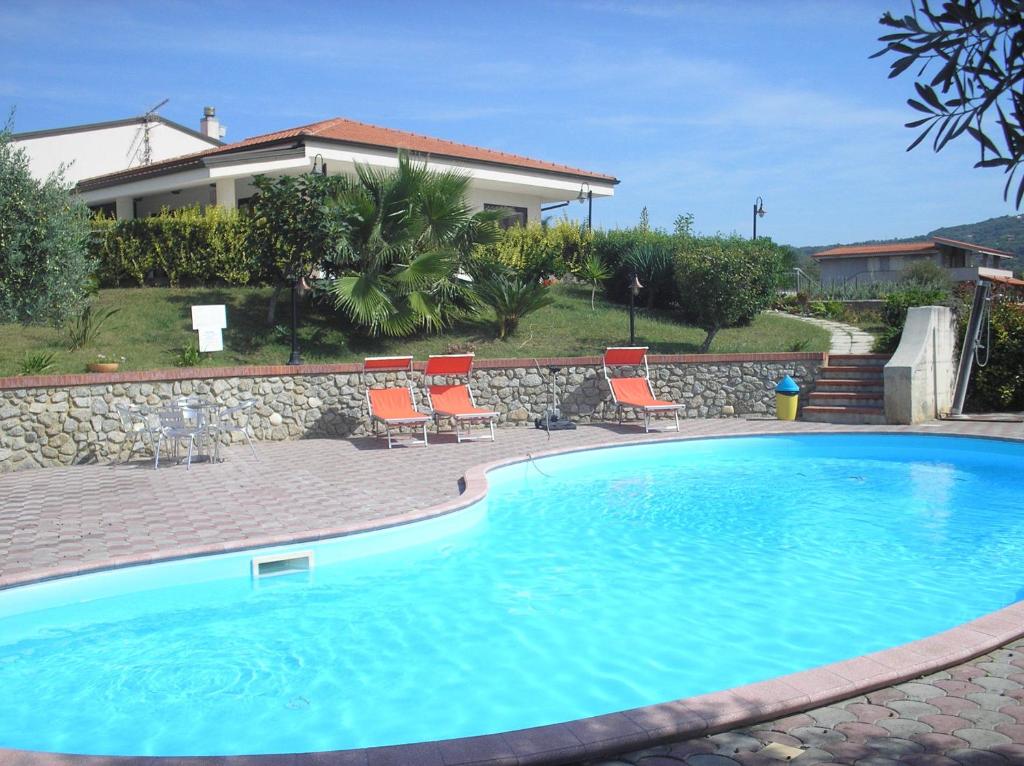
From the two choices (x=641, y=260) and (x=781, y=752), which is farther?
(x=641, y=260)

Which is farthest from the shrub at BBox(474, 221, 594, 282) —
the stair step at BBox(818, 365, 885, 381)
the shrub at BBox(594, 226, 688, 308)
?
the stair step at BBox(818, 365, 885, 381)

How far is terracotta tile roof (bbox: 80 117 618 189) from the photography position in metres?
20.6

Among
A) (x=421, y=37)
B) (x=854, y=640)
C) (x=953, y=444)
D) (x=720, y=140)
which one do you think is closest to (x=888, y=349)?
(x=953, y=444)

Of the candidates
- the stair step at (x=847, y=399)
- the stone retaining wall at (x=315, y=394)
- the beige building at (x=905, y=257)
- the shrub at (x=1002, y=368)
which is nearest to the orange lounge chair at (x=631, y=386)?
the stone retaining wall at (x=315, y=394)

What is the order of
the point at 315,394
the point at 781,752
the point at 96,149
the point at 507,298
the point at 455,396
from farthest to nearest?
the point at 96,149 < the point at 507,298 < the point at 455,396 < the point at 315,394 < the point at 781,752

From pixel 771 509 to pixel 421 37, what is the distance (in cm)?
760

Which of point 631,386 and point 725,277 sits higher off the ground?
point 725,277

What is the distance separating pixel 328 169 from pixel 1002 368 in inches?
610

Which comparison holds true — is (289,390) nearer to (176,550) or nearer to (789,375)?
(176,550)

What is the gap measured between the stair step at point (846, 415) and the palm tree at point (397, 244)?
7.18m

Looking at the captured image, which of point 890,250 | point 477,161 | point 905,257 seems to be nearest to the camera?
point 477,161

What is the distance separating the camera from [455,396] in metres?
14.5

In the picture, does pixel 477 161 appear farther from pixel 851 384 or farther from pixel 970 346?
pixel 970 346

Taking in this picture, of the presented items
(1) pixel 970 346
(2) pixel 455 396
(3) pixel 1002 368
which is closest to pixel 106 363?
(2) pixel 455 396
